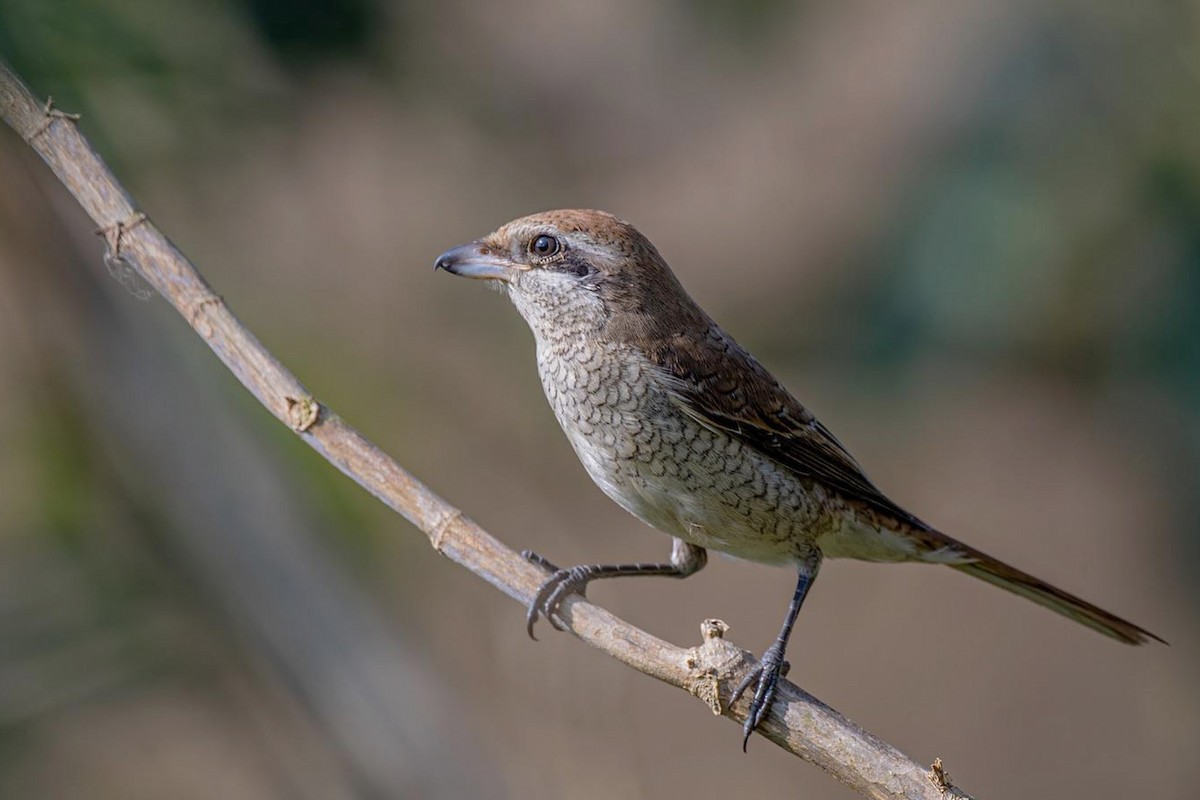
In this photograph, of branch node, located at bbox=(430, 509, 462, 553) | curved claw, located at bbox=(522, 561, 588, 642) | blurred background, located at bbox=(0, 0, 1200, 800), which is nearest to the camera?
branch node, located at bbox=(430, 509, 462, 553)

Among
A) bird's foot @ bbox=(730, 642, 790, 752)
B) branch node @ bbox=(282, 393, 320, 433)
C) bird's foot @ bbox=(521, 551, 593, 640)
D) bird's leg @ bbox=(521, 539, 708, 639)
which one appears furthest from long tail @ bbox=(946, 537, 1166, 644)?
branch node @ bbox=(282, 393, 320, 433)

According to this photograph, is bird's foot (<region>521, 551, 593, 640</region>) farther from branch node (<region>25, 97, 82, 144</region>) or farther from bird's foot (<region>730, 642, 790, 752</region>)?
branch node (<region>25, 97, 82, 144</region>)

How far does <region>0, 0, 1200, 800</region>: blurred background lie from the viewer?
3898 millimetres

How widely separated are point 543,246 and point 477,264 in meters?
0.15

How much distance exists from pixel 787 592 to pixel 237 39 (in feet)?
12.6

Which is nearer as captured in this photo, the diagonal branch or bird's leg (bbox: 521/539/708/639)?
the diagonal branch

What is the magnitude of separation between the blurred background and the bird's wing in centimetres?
86

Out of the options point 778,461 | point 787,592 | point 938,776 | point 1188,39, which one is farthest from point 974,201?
point 938,776

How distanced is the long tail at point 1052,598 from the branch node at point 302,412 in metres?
1.62

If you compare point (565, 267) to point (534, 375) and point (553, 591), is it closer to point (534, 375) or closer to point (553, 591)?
point (553, 591)

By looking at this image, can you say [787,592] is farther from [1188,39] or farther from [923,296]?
[1188,39]

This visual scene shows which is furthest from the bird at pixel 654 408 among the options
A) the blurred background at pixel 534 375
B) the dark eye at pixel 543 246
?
the blurred background at pixel 534 375

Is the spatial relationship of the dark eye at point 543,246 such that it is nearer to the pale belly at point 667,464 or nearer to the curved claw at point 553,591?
the pale belly at point 667,464

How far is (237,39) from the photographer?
3.99 meters
